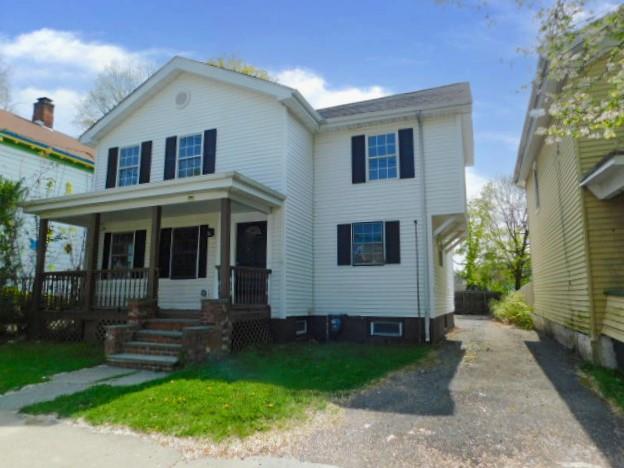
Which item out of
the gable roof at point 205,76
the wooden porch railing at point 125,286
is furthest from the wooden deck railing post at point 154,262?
the gable roof at point 205,76

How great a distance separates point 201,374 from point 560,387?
542 cm

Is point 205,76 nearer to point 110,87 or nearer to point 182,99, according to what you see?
point 182,99

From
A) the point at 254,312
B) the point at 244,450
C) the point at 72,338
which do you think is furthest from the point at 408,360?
the point at 72,338

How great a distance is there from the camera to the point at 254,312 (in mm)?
9602

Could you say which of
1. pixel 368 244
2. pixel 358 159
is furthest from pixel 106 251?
pixel 358 159

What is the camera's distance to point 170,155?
40.9 ft

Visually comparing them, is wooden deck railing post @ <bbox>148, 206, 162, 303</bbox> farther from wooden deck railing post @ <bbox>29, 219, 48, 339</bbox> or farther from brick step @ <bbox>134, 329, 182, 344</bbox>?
wooden deck railing post @ <bbox>29, 219, 48, 339</bbox>

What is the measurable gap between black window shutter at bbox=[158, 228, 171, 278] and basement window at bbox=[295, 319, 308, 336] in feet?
13.2

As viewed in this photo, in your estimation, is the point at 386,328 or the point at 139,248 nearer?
the point at 386,328

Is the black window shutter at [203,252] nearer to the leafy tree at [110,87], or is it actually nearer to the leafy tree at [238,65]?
the leafy tree at [238,65]

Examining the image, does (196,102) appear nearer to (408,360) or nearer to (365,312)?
(365,312)

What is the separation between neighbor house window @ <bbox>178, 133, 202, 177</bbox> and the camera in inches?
478

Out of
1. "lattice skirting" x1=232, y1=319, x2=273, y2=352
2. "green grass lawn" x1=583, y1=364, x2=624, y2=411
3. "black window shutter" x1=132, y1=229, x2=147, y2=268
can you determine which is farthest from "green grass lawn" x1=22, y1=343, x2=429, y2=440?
"black window shutter" x1=132, y1=229, x2=147, y2=268

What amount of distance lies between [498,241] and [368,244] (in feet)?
68.7
